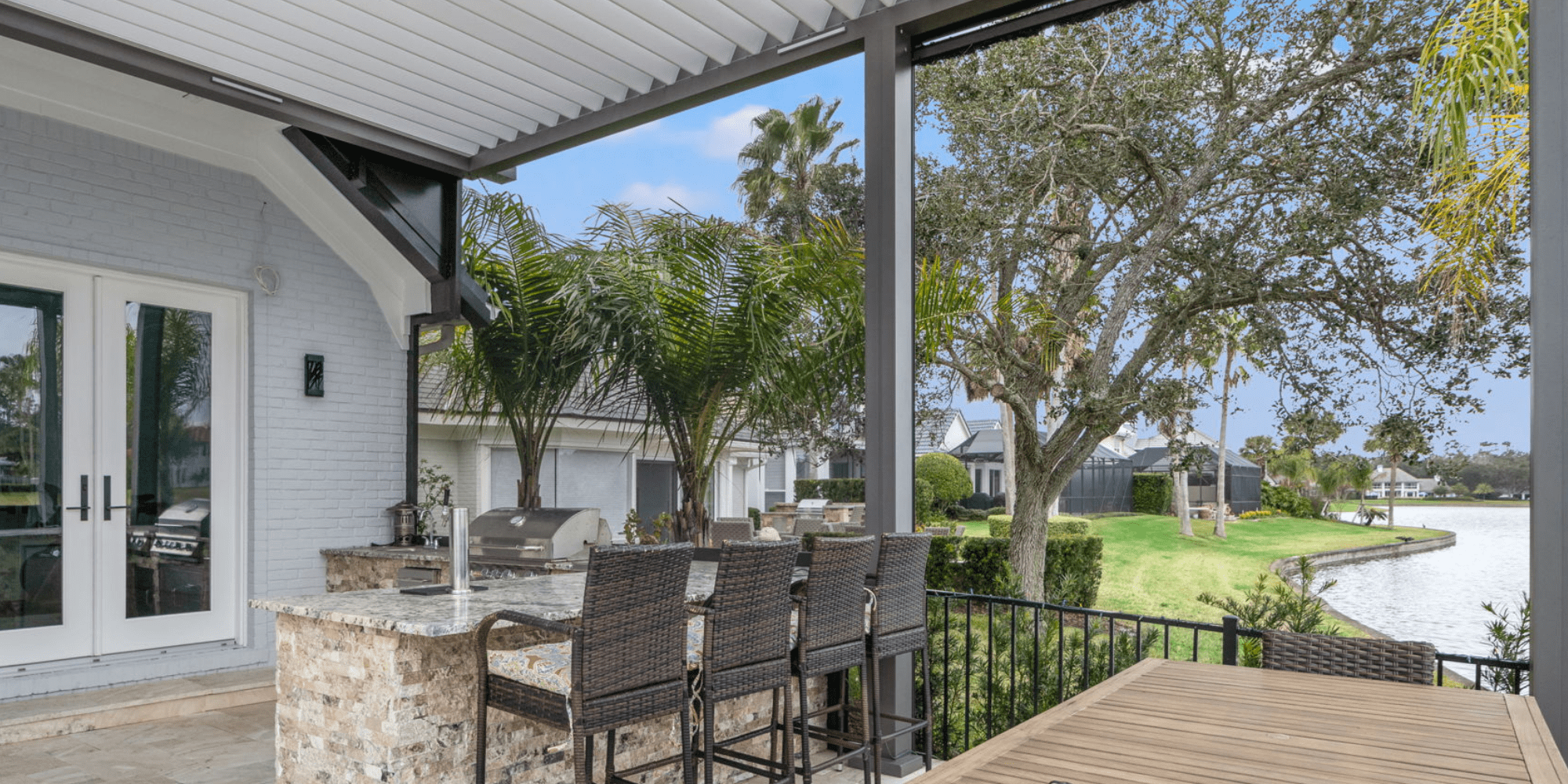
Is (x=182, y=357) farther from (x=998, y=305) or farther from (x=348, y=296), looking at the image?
(x=998, y=305)

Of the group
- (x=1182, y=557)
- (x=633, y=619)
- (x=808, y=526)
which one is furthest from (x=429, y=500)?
(x=1182, y=557)

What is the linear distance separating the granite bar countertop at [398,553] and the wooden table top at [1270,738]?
434 cm

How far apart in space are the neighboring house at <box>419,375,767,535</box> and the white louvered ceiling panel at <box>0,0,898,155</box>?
6032 millimetres

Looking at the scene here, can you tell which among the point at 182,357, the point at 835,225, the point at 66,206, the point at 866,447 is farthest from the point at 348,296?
the point at 866,447

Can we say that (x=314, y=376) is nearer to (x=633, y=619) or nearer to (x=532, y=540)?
(x=532, y=540)

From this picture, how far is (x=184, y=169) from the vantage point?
5621 mm

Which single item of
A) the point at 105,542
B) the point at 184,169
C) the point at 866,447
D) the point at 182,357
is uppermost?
the point at 184,169

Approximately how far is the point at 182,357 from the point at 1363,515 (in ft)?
38.6

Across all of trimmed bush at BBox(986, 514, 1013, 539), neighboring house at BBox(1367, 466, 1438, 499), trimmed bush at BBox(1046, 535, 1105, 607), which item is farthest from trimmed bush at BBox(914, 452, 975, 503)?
neighboring house at BBox(1367, 466, 1438, 499)

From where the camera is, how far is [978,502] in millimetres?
16562

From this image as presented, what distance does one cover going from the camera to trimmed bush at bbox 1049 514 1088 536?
12.8 meters

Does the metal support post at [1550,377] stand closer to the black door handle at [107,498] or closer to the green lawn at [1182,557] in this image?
the black door handle at [107,498]

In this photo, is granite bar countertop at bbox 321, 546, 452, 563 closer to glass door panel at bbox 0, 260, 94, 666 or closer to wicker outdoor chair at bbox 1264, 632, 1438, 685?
glass door panel at bbox 0, 260, 94, 666

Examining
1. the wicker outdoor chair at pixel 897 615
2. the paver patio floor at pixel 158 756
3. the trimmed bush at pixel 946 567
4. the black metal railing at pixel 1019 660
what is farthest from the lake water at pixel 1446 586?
the paver patio floor at pixel 158 756
